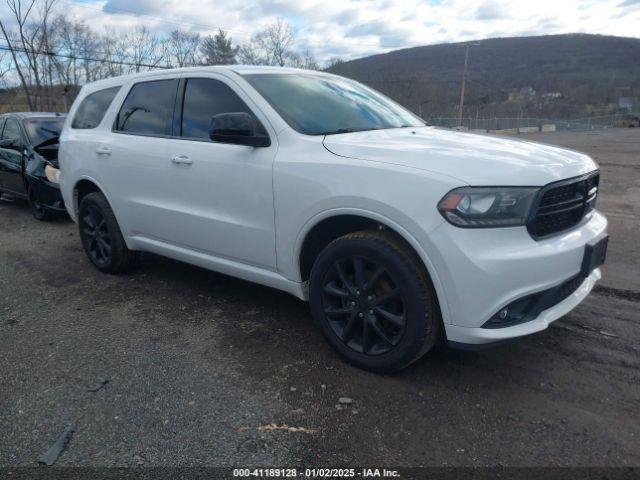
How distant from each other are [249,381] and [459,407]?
3.97 ft

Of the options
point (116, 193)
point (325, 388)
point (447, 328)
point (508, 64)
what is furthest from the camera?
point (508, 64)

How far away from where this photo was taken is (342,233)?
321 centimetres

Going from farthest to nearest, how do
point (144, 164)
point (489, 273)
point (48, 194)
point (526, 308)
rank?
point (48, 194), point (144, 164), point (526, 308), point (489, 273)

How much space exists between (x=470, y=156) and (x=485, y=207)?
0.35m

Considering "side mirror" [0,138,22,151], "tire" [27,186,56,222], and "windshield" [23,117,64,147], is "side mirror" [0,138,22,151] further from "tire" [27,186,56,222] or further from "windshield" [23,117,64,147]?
"tire" [27,186,56,222]

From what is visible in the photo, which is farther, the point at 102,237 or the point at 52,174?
the point at 52,174

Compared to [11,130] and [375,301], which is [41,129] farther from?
[375,301]

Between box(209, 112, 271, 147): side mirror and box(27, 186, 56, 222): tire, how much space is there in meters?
5.69

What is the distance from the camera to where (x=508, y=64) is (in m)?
106

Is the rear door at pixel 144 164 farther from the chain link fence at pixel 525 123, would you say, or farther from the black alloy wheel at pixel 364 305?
the chain link fence at pixel 525 123

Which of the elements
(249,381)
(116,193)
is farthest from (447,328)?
(116,193)

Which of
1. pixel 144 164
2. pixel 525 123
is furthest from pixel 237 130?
pixel 525 123

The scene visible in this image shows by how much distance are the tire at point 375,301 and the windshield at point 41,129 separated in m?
6.69

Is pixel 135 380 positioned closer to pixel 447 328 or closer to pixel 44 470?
pixel 44 470
